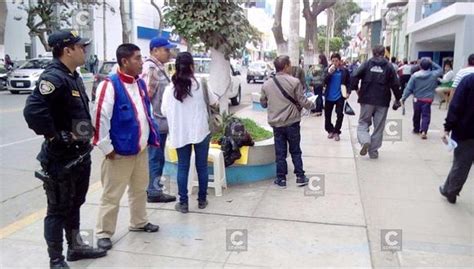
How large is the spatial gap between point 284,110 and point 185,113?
1.58 meters

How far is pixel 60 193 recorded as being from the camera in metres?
3.53

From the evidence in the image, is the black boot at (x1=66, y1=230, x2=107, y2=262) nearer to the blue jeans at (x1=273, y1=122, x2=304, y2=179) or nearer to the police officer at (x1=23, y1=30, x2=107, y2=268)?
the police officer at (x1=23, y1=30, x2=107, y2=268)

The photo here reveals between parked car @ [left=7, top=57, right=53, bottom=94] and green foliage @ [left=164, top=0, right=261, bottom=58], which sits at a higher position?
green foliage @ [left=164, top=0, right=261, bottom=58]

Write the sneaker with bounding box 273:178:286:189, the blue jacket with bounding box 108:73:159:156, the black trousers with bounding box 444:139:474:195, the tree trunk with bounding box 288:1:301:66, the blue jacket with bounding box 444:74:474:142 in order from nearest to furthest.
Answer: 1. the blue jacket with bounding box 108:73:159:156
2. the blue jacket with bounding box 444:74:474:142
3. the black trousers with bounding box 444:139:474:195
4. the sneaker with bounding box 273:178:286:189
5. the tree trunk with bounding box 288:1:301:66

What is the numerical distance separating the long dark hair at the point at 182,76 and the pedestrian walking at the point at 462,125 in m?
2.85

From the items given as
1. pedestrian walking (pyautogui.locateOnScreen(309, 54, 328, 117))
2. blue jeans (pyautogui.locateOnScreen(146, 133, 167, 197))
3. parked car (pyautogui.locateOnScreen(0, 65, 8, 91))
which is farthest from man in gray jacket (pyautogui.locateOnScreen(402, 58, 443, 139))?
parked car (pyautogui.locateOnScreen(0, 65, 8, 91))

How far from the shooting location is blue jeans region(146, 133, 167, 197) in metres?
5.32

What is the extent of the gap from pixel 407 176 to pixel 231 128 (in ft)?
8.85

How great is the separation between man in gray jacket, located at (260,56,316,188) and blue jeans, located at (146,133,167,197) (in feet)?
4.85

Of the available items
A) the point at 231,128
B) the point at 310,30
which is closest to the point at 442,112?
the point at 310,30

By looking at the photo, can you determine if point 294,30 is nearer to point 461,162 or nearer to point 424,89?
point 424,89

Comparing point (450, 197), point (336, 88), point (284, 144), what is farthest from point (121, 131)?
point (336, 88)

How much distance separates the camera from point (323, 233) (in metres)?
4.55

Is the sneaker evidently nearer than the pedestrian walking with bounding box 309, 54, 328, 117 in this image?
Yes
